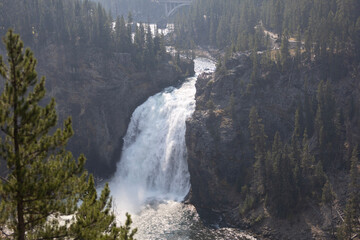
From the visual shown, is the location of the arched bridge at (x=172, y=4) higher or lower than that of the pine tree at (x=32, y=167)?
higher

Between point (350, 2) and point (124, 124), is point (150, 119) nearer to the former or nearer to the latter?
point (124, 124)

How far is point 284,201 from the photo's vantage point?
176ft

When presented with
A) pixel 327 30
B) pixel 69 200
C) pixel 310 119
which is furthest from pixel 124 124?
pixel 69 200

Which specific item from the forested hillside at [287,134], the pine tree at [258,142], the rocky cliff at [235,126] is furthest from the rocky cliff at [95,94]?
the pine tree at [258,142]

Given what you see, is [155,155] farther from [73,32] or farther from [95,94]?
[73,32]

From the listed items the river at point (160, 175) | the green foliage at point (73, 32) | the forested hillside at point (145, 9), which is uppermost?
the forested hillside at point (145, 9)

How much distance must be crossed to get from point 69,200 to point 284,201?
4019 centimetres

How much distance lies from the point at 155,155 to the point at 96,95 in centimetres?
2003

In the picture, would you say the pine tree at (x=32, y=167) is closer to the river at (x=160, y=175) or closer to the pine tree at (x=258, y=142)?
the river at (x=160, y=175)

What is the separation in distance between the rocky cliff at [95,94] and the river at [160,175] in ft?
9.14

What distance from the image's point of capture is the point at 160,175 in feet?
231

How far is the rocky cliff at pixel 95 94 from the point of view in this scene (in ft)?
258

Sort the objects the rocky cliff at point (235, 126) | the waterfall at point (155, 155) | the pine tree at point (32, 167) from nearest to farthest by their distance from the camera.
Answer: the pine tree at point (32, 167), the rocky cliff at point (235, 126), the waterfall at point (155, 155)

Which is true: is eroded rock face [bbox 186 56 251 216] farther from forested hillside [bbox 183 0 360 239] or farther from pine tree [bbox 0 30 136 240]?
pine tree [bbox 0 30 136 240]
